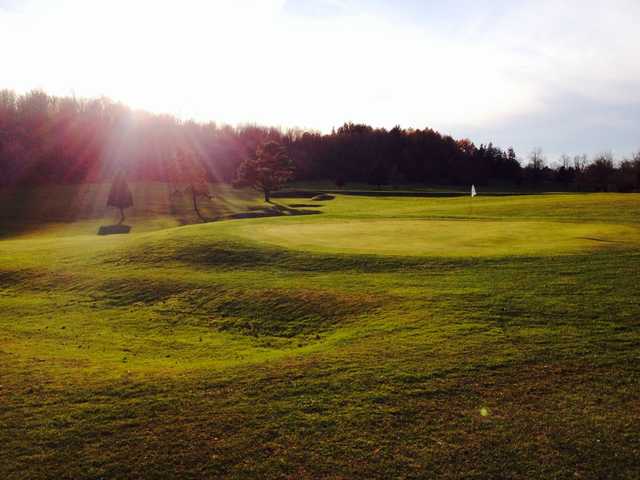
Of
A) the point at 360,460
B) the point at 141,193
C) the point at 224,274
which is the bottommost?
the point at 360,460

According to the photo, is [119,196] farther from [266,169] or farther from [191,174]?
[266,169]

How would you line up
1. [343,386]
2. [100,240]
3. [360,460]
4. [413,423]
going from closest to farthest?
[360,460] → [413,423] → [343,386] → [100,240]

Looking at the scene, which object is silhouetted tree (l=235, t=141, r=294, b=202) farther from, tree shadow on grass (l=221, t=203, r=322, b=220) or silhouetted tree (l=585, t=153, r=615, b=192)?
silhouetted tree (l=585, t=153, r=615, b=192)

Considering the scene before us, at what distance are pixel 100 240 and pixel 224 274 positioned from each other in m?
14.6

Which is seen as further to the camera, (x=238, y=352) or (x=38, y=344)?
(x=38, y=344)

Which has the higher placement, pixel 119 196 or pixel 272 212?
pixel 119 196

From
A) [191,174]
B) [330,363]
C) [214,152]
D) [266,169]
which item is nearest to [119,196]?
[191,174]

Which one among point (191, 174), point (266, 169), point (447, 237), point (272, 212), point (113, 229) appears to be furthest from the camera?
point (266, 169)

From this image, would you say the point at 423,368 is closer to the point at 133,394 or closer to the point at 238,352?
the point at 238,352

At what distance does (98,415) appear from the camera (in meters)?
9.36

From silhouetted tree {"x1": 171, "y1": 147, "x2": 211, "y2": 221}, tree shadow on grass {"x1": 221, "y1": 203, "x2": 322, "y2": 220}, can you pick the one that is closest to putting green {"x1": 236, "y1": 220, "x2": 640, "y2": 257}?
tree shadow on grass {"x1": 221, "y1": 203, "x2": 322, "y2": 220}

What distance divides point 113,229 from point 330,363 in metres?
49.9

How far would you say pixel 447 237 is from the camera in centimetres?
2658

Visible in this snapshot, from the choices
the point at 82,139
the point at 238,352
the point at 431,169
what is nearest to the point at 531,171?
the point at 431,169
